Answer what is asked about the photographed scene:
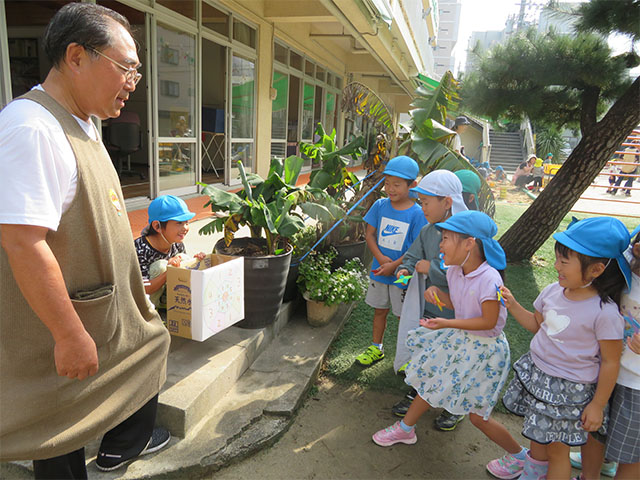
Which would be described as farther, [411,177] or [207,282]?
[411,177]

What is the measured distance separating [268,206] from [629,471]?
2.64 m

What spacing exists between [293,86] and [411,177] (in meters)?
9.36

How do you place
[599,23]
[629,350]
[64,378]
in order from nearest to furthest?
[64,378], [629,350], [599,23]

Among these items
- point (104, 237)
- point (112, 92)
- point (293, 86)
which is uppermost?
point (293, 86)

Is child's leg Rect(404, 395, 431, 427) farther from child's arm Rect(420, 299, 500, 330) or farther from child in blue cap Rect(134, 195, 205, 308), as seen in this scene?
child in blue cap Rect(134, 195, 205, 308)

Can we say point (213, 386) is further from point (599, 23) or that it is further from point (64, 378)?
point (599, 23)

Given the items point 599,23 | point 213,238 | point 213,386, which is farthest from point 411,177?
point 599,23

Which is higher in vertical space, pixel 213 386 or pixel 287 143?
pixel 287 143

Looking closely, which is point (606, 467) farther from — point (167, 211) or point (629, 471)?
point (167, 211)

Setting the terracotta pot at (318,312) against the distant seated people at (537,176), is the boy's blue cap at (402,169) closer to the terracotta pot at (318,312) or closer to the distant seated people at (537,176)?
the terracotta pot at (318,312)

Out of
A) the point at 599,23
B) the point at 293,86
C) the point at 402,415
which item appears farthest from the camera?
the point at 293,86

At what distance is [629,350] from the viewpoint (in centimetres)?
196

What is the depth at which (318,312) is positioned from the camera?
377 centimetres

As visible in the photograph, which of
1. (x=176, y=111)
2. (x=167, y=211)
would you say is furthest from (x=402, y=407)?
(x=176, y=111)
